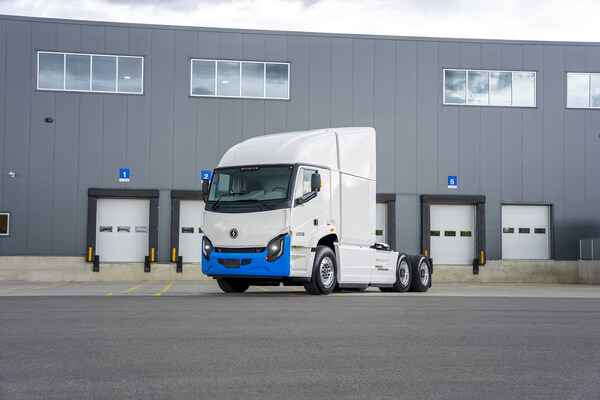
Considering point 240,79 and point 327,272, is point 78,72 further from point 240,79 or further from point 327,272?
point 327,272

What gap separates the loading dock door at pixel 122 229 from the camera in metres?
28.9

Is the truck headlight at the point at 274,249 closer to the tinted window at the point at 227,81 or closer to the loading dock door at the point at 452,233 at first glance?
the tinted window at the point at 227,81

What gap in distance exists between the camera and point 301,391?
5727mm

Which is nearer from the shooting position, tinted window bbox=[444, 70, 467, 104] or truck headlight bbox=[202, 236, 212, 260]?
truck headlight bbox=[202, 236, 212, 260]

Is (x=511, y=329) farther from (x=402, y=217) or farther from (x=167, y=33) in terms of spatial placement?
(x=167, y=33)

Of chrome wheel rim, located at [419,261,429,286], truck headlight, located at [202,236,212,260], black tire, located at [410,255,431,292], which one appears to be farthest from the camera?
chrome wheel rim, located at [419,261,429,286]

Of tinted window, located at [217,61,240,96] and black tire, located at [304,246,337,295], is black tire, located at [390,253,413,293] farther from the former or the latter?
tinted window, located at [217,61,240,96]

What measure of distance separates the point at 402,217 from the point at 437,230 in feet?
5.48

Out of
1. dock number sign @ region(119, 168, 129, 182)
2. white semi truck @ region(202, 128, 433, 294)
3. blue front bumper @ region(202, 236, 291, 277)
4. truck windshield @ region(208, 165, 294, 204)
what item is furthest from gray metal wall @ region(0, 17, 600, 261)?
blue front bumper @ region(202, 236, 291, 277)

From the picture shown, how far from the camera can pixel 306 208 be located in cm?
1562

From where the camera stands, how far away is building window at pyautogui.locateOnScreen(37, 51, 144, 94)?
29000 mm

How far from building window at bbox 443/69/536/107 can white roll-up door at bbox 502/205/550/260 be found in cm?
437

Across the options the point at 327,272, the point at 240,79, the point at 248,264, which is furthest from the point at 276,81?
the point at 248,264

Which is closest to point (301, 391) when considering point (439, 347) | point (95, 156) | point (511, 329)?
point (439, 347)
